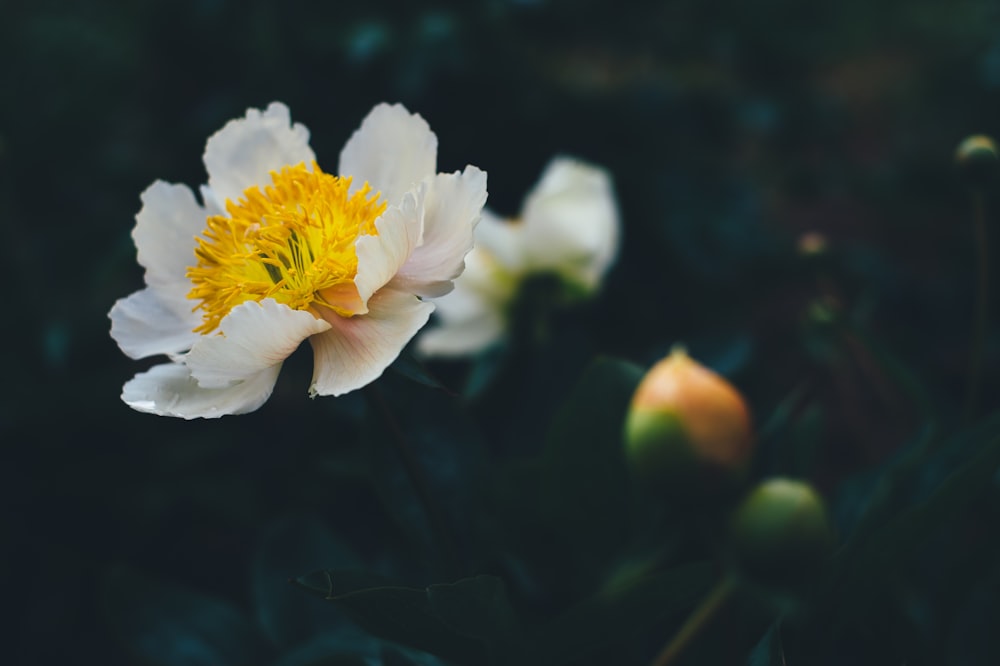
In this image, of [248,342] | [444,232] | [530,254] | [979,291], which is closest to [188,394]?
[248,342]

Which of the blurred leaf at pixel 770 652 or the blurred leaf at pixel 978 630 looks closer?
the blurred leaf at pixel 770 652

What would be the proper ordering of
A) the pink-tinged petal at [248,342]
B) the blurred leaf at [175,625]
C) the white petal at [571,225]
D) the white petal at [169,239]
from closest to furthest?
the pink-tinged petal at [248,342] → the white petal at [169,239] → the blurred leaf at [175,625] → the white petal at [571,225]

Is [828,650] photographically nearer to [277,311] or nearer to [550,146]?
[277,311]

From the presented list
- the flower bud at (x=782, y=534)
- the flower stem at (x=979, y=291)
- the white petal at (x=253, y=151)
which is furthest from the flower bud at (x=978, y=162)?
the white petal at (x=253, y=151)

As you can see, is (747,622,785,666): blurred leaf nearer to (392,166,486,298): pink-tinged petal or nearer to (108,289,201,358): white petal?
(392,166,486,298): pink-tinged petal

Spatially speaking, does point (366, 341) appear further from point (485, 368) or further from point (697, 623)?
point (485, 368)

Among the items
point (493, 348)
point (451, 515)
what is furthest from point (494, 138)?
point (451, 515)

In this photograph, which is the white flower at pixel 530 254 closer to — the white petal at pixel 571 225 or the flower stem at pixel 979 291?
the white petal at pixel 571 225
